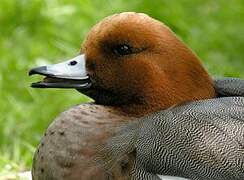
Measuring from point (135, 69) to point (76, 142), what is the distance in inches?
14.2

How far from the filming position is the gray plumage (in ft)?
11.6

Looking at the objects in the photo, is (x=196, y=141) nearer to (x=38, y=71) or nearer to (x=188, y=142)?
(x=188, y=142)

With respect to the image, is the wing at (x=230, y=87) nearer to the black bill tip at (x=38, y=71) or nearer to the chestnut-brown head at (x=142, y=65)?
the chestnut-brown head at (x=142, y=65)

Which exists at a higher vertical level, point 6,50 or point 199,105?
point 199,105

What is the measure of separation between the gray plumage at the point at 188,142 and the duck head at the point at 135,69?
4.3 inches

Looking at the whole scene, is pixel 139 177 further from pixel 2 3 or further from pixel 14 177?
pixel 2 3

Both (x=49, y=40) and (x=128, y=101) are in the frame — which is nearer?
(x=128, y=101)

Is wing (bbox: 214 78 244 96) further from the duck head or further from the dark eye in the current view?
the dark eye

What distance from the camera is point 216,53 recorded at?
6594mm

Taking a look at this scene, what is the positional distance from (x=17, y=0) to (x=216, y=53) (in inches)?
51.9

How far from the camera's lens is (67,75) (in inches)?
155

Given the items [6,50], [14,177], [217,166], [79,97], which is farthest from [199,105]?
[6,50]

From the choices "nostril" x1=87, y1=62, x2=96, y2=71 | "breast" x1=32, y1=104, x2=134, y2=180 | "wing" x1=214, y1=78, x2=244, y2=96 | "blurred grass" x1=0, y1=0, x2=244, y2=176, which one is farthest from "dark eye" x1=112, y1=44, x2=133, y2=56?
"blurred grass" x1=0, y1=0, x2=244, y2=176

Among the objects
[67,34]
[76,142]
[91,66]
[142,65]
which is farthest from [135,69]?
[67,34]
